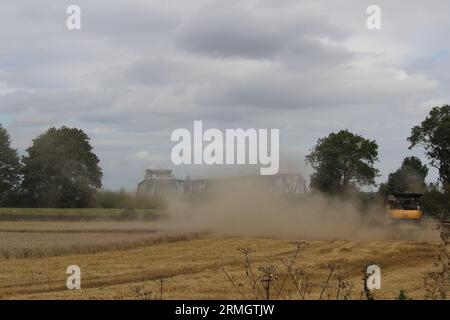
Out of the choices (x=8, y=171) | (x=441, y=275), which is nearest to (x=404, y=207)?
(x=441, y=275)

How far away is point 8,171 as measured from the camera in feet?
315

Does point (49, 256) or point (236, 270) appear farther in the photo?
point (49, 256)

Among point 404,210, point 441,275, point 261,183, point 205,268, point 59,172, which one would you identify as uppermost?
point 59,172

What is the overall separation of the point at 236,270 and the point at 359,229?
83.1 ft

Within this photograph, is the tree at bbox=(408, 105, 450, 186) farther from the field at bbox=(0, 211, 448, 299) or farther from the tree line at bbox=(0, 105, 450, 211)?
the field at bbox=(0, 211, 448, 299)

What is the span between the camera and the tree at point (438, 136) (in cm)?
8888

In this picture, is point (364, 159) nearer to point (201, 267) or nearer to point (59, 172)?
point (59, 172)

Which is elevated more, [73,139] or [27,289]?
[73,139]

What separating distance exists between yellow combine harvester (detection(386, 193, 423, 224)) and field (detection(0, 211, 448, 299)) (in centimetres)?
425

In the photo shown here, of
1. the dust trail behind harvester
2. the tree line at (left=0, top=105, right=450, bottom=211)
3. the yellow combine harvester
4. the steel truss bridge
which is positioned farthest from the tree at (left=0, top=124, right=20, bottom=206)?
the yellow combine harvester

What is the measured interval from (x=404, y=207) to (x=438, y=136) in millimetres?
47032

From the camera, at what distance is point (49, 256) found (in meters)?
31.3
